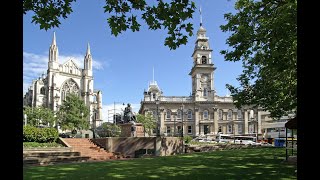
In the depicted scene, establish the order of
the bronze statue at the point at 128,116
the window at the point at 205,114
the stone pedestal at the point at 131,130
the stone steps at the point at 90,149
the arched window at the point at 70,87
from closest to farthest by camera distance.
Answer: the stone steps at the point at 90,149
the stone pedestal at the point at 131,130
the bronze statue at the point at 128,116
the window at the point at 205,114
the arched window at the point at 70,87

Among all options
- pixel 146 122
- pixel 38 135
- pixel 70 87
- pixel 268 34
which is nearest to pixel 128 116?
pixel 38 135

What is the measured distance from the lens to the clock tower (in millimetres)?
85250

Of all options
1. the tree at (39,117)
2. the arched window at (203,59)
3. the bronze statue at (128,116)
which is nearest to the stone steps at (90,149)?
the bronze statue at (128,116)

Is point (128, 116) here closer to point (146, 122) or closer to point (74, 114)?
point (74, 114)

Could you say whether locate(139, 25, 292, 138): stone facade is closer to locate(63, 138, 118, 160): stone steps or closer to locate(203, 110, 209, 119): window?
locate(203, 110, 209, 119): window

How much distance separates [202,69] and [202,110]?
10.5 meters

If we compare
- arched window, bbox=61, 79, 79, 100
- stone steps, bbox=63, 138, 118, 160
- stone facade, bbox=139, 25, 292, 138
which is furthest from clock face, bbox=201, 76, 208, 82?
stone steps, bbox=63, 138, 118, 160

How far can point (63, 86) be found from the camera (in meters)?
97.9

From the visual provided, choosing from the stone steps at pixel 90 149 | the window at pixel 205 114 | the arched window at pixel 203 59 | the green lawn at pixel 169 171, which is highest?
the arched window at pixel 203 59

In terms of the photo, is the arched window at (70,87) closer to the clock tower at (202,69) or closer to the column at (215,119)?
the clock tower at (202,69)

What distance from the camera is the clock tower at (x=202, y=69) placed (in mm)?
85250

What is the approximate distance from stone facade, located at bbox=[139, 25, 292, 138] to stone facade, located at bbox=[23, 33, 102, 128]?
21.3 meters
